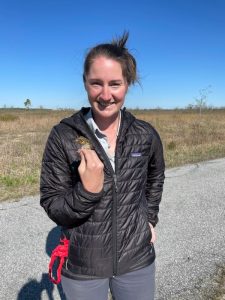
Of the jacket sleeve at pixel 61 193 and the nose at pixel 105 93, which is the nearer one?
the jacket sleeve at pixel 61 193

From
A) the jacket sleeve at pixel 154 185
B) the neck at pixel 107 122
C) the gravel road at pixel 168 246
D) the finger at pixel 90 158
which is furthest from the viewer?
the gravel road at pixel 168 246

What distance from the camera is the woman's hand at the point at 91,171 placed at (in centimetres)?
149

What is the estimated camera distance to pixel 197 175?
7.96 meters

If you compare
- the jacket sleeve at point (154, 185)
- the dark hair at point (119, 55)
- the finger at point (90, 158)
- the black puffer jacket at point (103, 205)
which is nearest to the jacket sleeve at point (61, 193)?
the black puffer jacket at point (103, 205)

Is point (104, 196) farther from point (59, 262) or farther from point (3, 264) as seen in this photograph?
point (3, 264)

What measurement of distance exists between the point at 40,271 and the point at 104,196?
227cm

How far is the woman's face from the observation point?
5.70ft

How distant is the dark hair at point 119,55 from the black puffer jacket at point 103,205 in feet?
0.77

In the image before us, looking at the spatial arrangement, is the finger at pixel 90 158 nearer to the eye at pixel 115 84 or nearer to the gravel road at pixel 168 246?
the eye at pixel 115 84

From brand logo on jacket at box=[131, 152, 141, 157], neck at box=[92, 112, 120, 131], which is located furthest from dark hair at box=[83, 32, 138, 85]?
brand logo on jacket at box=[131, 152, 141, 157]

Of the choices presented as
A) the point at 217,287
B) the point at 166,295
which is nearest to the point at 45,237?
the point at 166,295

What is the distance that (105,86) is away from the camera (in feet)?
5.74

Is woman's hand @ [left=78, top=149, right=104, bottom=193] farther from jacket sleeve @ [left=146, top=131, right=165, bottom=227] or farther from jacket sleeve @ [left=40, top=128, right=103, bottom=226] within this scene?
jacket sleeve @ [left=146, top=131, right=165, bottom=227]

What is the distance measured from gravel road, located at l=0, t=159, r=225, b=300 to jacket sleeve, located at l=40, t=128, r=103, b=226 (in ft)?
6.09
